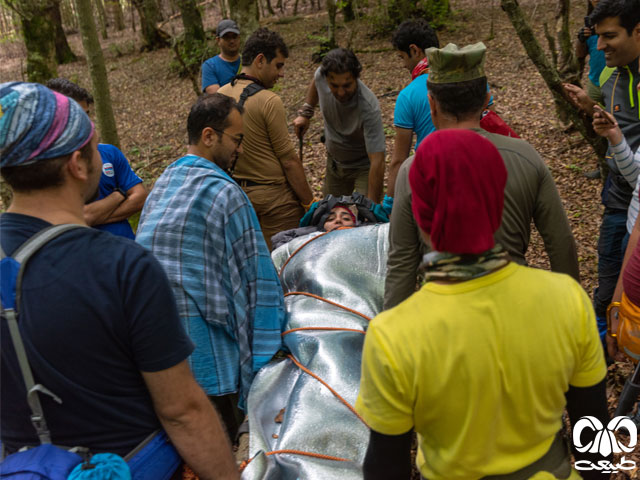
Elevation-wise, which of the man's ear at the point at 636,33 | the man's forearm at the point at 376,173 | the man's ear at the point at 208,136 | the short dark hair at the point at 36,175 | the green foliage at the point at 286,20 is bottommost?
the man's forearm at the point at 376,173

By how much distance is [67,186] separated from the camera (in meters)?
1.59

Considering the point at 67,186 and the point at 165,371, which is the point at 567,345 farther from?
the point at 67,186

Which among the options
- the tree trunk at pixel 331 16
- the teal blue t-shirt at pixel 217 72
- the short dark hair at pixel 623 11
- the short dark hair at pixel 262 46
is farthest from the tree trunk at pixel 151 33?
the short dark hair at pixel 623 11

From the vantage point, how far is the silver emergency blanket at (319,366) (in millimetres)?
2508

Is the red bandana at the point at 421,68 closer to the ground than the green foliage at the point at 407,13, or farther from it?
closer to the ground

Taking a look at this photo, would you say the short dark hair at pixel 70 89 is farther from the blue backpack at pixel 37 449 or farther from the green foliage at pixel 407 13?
the green foliage at pixel 407 13

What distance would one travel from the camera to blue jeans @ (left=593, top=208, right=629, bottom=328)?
351cm

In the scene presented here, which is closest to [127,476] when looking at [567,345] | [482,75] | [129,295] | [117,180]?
[129,295]

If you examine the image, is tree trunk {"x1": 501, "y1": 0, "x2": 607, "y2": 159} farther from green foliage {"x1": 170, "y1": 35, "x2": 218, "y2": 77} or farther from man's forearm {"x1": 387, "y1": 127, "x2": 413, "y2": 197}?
green foliage {"x1": 170, "y1": 35, "x2": 218, "y2": 77}

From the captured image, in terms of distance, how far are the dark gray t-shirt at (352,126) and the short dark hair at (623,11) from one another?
1.87m

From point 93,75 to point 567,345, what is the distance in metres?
7.54

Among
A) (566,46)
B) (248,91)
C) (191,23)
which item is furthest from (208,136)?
(191,23)

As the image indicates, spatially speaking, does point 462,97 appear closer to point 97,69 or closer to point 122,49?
point 97,69

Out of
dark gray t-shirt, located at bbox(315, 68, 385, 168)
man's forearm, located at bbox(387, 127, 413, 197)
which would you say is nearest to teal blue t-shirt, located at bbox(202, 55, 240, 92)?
dark gray t-shirt, located at bbox(315, 68, 385, 168)
